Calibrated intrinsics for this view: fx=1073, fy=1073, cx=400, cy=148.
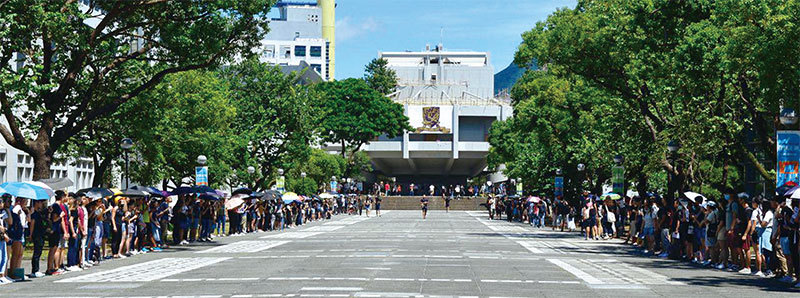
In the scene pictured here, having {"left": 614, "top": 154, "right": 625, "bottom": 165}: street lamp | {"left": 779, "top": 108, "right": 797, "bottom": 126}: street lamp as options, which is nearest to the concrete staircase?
{"left": 614, "top": 154, "right": 625, "bottom": 165}: street lamp

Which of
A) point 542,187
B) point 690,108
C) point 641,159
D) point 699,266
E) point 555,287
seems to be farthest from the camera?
point 542,187

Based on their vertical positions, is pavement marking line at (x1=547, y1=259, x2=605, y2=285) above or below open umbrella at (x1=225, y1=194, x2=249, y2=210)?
below

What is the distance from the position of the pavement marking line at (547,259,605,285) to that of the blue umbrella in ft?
35.2

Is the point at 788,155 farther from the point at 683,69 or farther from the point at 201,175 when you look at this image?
the point at 201,175

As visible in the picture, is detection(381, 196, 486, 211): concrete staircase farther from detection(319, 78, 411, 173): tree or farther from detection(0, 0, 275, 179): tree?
detection(0, 0, 275, 179): tree

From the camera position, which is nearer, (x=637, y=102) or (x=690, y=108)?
(x=690, y=108)

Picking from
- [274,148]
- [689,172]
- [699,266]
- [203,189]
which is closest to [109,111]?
[203,189]

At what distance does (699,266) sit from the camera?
2638cm

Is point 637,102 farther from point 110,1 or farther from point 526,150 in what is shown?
point 526,150

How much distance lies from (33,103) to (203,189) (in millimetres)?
7681

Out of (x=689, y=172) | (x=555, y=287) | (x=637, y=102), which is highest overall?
(x=637, y=102)

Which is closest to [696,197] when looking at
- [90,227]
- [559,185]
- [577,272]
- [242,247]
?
[577,272]

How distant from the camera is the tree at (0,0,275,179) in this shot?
29.7 m

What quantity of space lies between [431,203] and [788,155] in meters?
93.8
